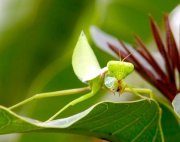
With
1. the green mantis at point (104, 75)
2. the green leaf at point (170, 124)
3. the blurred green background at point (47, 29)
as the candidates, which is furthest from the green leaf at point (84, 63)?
the blurred green background at point (47, 29)

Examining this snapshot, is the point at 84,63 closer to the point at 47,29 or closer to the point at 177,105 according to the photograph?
the point at 177,105

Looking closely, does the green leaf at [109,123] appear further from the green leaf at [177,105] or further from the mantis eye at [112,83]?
the mantis eye at [112,83]

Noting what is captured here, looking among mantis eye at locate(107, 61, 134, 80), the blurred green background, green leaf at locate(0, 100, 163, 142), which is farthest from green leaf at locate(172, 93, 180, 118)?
the blurred green background

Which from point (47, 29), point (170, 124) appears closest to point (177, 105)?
point (170, 124)

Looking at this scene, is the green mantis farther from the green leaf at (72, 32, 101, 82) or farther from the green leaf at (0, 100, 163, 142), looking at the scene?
the green leaf at (0, 100, 163, 142)

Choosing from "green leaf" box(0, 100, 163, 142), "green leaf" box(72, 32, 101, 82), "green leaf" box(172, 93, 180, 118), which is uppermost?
"green leaf" box(72, 32, 101, 82)
